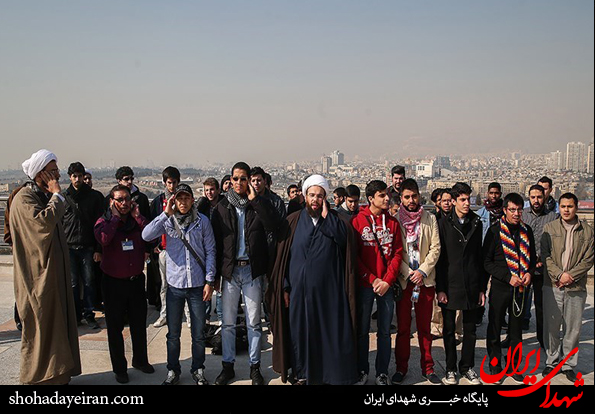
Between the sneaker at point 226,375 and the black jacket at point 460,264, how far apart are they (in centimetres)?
206

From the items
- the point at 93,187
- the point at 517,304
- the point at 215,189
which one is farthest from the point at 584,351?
the point at 93,187

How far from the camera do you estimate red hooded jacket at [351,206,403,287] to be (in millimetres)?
3810

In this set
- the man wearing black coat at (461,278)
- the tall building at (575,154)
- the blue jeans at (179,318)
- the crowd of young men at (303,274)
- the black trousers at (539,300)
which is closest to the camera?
the crowd of young men at (303,274)

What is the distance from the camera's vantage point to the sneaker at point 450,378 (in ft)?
12.9

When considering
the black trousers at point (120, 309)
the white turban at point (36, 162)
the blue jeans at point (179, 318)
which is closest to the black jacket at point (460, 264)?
the blue jeans at point (179, 318)

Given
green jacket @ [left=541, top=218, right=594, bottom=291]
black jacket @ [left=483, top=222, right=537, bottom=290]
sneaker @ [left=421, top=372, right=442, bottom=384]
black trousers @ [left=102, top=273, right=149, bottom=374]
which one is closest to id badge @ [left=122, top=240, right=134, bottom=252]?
black trousers @ [left=102, top=273, right=149, bottom=374]

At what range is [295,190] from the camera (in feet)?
22.5

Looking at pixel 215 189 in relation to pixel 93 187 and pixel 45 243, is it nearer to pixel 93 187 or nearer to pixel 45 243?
pixel 93 187

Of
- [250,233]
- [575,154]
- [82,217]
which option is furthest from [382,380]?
[575,154]

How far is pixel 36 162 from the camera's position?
3.56m

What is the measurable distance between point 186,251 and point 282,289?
35.5 inches

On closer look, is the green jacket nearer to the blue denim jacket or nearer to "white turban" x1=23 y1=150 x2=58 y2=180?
the blue denim jacket
